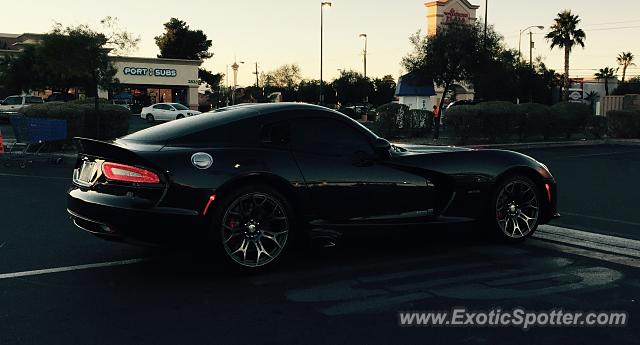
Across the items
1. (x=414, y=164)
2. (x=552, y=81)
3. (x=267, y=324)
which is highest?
(x=552, y=81)

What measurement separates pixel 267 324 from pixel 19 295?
2.02 meters

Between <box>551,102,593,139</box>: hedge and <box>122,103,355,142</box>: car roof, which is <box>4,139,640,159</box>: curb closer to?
<box>551,102,593,139</box>: hedge

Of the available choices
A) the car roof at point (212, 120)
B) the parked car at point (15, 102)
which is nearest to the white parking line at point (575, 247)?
the car roof at point (212, 120)

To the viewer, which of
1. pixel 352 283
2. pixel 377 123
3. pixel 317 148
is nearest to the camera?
pixel 352 283

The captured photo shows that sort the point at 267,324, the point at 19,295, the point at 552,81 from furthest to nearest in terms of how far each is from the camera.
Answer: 1. the point at 552,81
2. the point at 19,295
3. the point at 267,324

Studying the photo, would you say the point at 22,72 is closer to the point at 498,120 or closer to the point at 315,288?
the point at 498,120

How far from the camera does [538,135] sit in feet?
82.8

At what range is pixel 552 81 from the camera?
232 feet

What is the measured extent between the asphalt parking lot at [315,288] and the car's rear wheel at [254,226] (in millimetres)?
184

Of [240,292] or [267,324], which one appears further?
[240,292]

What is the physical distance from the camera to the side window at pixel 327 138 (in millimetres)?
5711

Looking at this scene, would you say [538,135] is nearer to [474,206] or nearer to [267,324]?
[474,206]

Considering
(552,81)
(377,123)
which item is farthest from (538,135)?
(552,81)

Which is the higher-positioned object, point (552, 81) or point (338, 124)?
point (552, 81)
